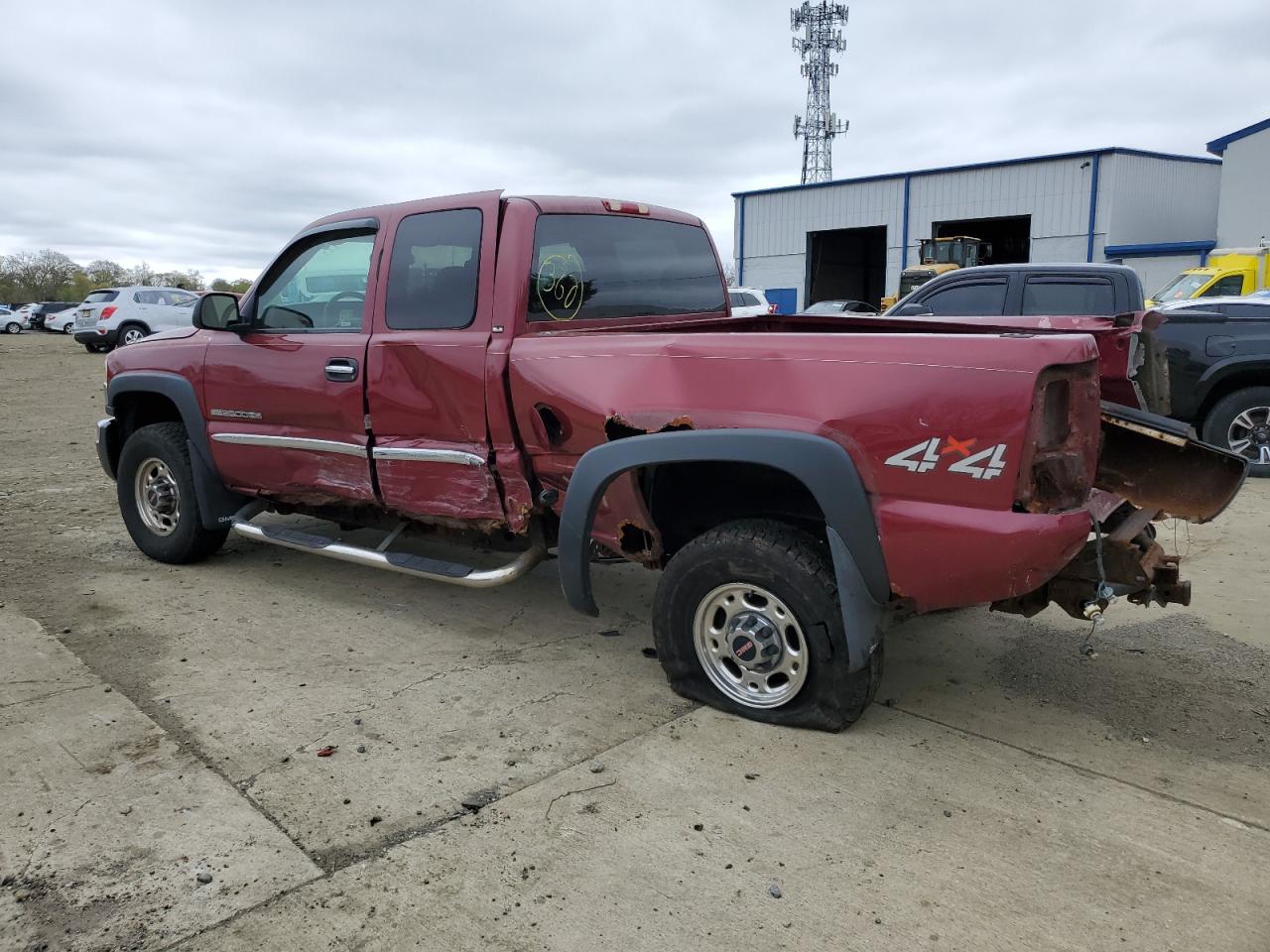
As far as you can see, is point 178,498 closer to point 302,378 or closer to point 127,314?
point 302,378

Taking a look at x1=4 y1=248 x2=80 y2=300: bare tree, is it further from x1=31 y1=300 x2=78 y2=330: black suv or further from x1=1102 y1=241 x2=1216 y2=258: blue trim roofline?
x1=1102 y1=241 x2=1216 y2=258: blue trim roofline

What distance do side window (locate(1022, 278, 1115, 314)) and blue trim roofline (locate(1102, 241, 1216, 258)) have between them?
20.5 meters

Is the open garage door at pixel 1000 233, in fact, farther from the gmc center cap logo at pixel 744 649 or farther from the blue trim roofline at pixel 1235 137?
the gmc center cap logo at pixel 744 649

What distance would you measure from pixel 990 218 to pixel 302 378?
27955mm

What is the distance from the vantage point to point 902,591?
10.3ft

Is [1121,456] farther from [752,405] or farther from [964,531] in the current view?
[752,405]

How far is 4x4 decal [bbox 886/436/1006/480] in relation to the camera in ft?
9.45

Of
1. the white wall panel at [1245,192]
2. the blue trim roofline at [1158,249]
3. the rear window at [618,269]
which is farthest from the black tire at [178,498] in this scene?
the white wall panel at [1245,192]

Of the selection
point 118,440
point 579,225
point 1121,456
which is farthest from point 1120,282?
point 118,440

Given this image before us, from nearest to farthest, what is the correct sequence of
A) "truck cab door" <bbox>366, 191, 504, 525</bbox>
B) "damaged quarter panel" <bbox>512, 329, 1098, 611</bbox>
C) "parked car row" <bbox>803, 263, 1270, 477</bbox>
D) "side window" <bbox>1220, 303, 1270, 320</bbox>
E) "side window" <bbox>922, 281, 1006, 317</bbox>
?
1. "damaged quarter panel" <bbox>512, 329, 1098, 611</bbox>
2. "truck cab door" <bbox>366, 191, 504, 525</bbox>
3. "parked car row" <bbox>803, 263, 1270, 477</bbox>
4. "side window" <bbox>922, 281, 1006, 317</bbox>
5. "side window" <bbox>1220, 303, 1270, 320</bbox>

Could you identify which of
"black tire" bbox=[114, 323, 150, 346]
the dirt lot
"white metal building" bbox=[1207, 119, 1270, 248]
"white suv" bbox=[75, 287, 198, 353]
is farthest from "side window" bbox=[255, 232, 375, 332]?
"white metal building" bbox=[1207, 119, 1270, 248]

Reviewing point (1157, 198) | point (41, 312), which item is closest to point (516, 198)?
point (1157, 198)

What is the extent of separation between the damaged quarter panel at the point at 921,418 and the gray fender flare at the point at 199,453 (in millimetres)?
2971

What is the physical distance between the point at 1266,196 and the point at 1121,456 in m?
26.2
